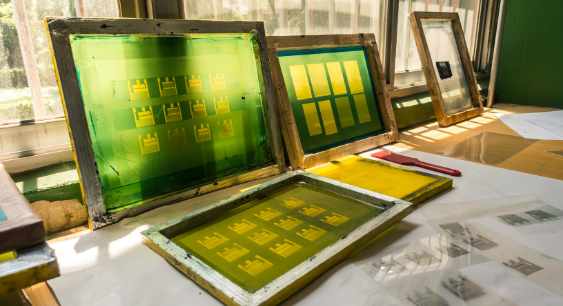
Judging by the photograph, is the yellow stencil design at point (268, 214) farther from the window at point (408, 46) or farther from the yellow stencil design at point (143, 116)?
the window at point (408, 46)

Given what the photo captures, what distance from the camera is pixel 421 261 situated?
2.29 feet

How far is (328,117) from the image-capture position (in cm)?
130

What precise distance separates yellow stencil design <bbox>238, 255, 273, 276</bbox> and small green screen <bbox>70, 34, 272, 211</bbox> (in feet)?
1.20

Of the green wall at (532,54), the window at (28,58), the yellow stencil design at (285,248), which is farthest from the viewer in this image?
the green wall at (532,54)

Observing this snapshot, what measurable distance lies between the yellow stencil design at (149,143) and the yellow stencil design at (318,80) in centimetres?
59

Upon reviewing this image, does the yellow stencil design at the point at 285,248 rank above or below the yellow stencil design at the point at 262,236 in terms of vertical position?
below

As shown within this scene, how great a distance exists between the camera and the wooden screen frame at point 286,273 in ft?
1.91

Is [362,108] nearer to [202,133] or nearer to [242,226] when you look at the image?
[202,133]

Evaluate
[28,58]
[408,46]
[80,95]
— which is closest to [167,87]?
[80,95]

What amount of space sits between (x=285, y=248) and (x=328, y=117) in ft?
2.24

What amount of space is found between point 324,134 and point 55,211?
2.67 feet

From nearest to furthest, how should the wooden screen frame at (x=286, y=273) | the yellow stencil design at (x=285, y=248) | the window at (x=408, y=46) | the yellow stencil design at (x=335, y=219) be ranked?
1. the wooden screen frame at (x=286, y=273)
2. the yellow stencil design at (x=285, y=248)
3. the yellow stencil design at (x=335, y=219)
4. the window at (x=408, y=46)

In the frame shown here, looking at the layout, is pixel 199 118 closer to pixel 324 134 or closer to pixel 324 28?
pixel 324 134

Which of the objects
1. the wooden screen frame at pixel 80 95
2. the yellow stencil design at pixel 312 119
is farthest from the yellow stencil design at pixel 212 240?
the yellow stencil design at pixel 312 119
